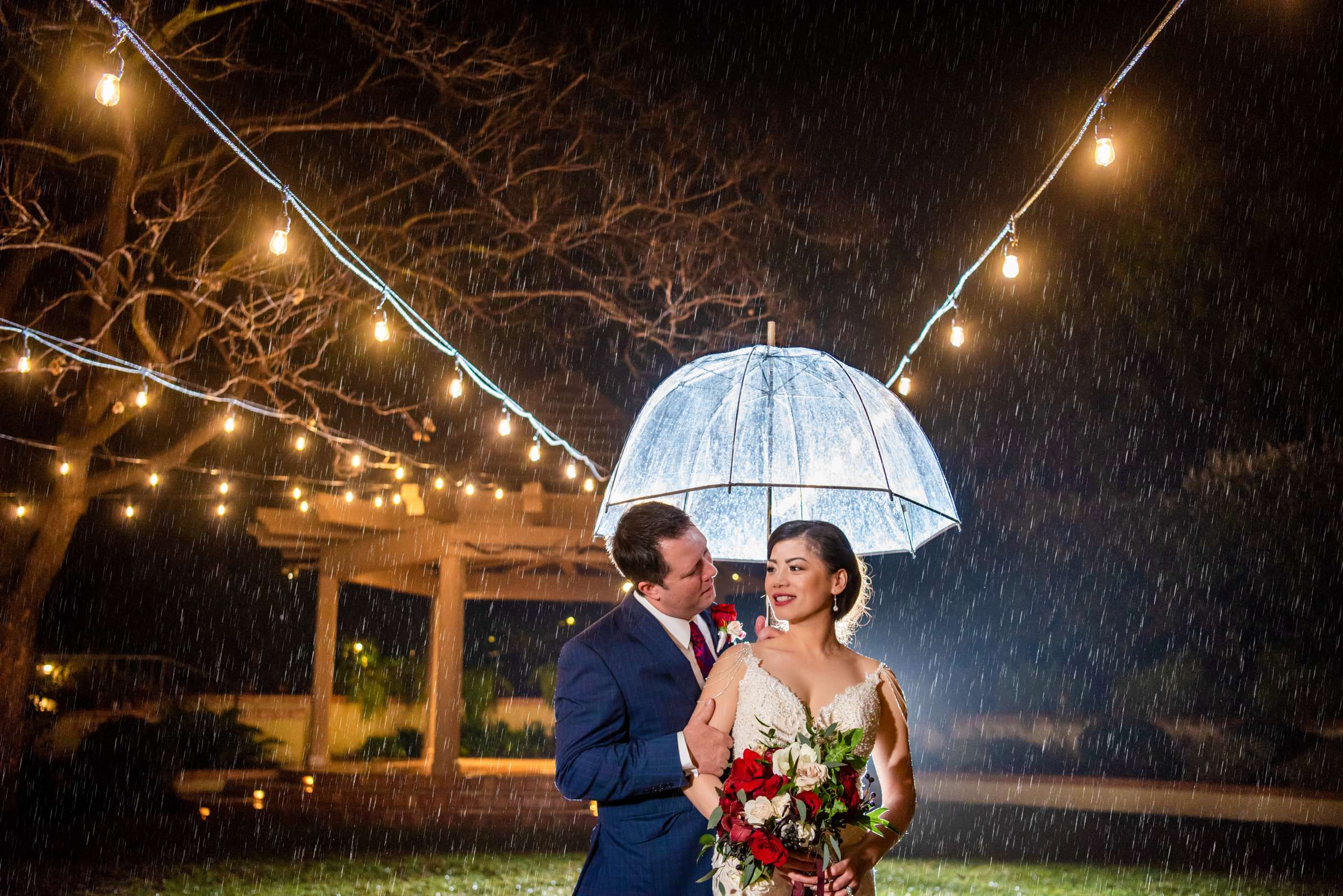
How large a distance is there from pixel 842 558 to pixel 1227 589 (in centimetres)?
1448

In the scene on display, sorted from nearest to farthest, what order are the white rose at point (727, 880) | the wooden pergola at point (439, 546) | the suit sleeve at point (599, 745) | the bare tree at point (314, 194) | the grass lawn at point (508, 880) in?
the suit sleeve at point (599, 745), the white rose at point (727, 880), the grass lawn at point (508, 880), the bare tree at point (314, 194), the wooden pergola at point (439, 546)

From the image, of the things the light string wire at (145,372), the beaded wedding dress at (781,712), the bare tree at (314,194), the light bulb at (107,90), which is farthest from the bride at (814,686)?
the bare tree at (314,194)

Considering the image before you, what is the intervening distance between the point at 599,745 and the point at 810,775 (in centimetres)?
57

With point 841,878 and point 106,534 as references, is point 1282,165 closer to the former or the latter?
point 841,878

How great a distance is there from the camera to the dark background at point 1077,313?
46.2 ft

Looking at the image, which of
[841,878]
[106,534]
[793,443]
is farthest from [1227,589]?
[106,534]

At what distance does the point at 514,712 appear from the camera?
731 inches

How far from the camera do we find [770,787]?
2984 mm

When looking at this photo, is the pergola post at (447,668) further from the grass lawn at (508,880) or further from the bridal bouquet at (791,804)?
the bridal bouquet at (791,804)

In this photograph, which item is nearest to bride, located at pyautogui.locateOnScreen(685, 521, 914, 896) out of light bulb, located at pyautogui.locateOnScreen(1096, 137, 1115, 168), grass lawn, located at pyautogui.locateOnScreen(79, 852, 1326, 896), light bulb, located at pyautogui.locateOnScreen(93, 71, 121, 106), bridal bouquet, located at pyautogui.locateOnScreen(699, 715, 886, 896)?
bridal bouquet, located at pyautogui.locateOnScreen(699, 715, 886, 896)

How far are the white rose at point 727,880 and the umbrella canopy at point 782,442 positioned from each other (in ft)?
4.85

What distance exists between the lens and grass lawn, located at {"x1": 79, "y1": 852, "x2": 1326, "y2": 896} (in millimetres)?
8633

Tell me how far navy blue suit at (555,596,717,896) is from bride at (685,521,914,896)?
0.10 metres

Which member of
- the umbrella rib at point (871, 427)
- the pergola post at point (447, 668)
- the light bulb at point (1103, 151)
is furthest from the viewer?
the pergola post at point (447, 668)
